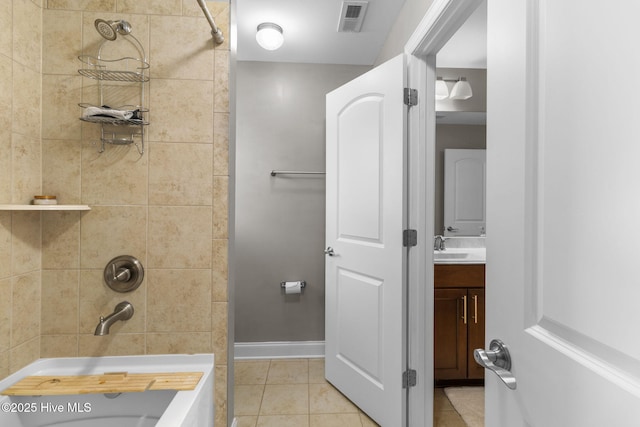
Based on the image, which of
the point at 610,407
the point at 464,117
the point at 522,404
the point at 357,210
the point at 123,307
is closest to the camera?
the point at 610,407

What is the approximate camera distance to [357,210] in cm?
197

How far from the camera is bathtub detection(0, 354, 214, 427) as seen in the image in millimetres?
1176

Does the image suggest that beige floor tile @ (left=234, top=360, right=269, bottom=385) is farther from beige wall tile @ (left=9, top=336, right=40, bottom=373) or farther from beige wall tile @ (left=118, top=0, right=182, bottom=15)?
beige wall tile @ (left=118, top=0, right=182, bottom=15)

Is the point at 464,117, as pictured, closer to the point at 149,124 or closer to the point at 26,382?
the point at 149,124

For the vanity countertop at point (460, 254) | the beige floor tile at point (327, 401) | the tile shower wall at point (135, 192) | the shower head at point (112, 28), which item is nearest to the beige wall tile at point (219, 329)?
the tile shower wall at point (135, 192)

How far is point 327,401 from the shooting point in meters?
2.03

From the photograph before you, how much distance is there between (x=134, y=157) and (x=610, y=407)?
162 cm

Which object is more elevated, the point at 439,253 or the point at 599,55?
the point at 599,55

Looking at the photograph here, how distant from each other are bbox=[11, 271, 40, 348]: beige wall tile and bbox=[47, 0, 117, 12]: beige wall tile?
1126 mm

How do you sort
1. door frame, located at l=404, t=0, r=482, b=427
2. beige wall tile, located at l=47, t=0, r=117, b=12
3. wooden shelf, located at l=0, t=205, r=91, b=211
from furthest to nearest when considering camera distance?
door frame, located at l=404, t=0, r=482, b=427
beige wall tile, located at l=47, t=0, r=117, b=12
wooden shelf, located at l=0, t=205, r=91, b=211

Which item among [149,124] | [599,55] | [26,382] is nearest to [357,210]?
[149,124]

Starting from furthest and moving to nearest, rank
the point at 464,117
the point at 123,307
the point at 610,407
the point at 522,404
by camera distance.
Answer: the point at 464,117 → the point at 123,307 → the point at 522,404 → the point at 610,407

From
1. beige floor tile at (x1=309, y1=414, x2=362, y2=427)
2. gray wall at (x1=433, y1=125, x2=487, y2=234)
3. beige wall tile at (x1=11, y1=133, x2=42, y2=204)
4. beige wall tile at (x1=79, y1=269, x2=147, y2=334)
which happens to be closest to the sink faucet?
beige wall tile at (x1=79, y1=269, x2=147, y2=334)

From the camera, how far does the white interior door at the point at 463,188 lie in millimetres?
2570
